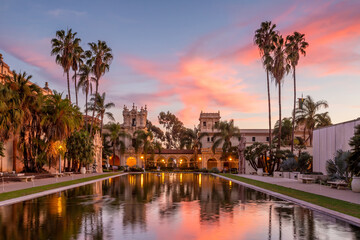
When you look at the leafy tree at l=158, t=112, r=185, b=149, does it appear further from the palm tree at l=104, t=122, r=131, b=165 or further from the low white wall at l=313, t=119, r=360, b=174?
the low white wall at l=313, t=119, r=360, b=174

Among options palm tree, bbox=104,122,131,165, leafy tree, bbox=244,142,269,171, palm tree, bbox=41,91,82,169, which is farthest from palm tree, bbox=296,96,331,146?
palm tree, bbox=41,91,82,169

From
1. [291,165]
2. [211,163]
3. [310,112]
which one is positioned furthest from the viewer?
[211,163]

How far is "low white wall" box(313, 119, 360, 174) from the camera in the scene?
35.2 m

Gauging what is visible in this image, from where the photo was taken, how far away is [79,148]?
52.9 meters

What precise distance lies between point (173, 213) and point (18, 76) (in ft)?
94.1

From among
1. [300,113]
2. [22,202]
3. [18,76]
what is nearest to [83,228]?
[22,202]

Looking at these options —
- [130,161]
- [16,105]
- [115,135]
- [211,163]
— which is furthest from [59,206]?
[130,161]

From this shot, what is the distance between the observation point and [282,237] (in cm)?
1023

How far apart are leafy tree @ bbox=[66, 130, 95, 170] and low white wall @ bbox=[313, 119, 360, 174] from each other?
30.2m

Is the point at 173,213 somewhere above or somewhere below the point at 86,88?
below

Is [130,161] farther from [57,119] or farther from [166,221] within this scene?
[166,221]

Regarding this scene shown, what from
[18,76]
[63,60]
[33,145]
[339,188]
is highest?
[63,60]

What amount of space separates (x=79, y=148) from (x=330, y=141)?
107ft

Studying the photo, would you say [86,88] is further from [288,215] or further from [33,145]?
[288,215]
